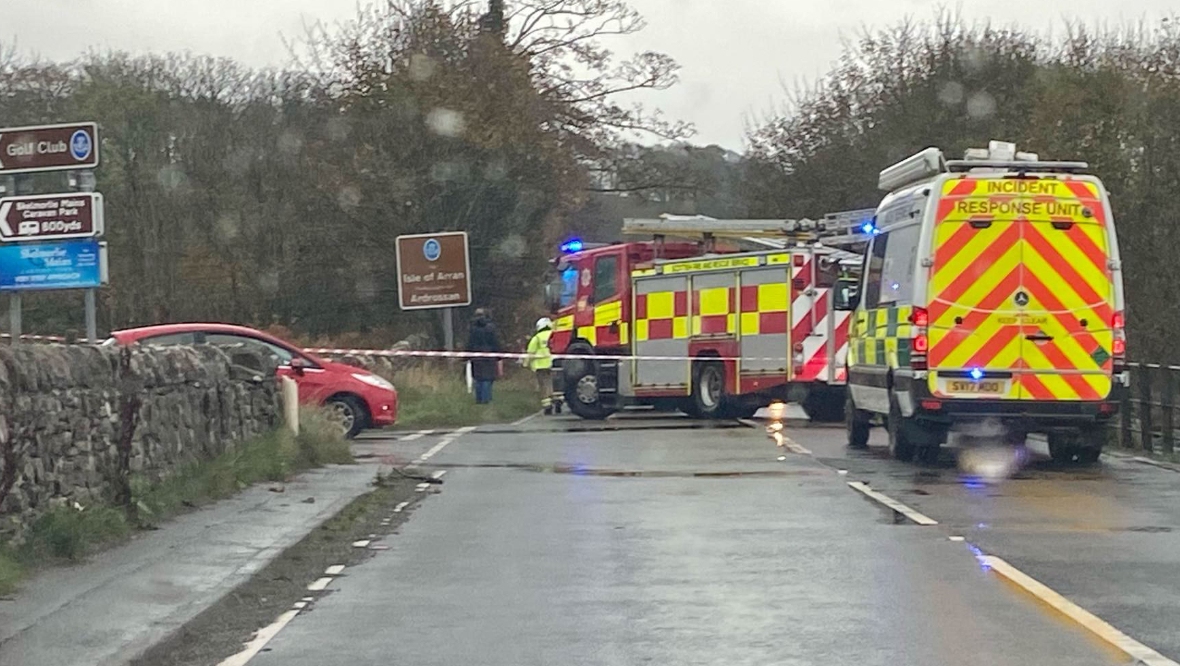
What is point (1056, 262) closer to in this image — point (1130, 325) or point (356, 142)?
point (1130, 325)

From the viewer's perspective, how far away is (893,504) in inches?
539

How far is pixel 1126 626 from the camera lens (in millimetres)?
8273

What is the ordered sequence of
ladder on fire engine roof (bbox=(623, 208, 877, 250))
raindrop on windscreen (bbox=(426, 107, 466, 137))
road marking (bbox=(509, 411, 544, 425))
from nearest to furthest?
1. ladder on fire engine roof (bbox=(623, 208, 877, 250))
2. road marking (bbox=(509, 411, 544, 425))
3. raindrop on windscreen (bbox=(426, 107, 466, 137))

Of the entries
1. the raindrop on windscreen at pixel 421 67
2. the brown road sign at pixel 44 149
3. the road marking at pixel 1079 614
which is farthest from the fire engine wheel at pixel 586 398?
the road marking at pixel 1079 614

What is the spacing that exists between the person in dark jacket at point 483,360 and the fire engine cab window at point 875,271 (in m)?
11.4

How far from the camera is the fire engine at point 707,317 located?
25094 mm

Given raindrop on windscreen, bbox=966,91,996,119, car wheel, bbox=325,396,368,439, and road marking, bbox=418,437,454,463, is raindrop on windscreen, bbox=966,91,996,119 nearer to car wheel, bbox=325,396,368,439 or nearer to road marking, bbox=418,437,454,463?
road marking, bbox=418,437,454,463

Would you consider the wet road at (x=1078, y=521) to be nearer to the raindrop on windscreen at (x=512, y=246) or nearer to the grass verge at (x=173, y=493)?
the grass verge at (x=173, y=493)

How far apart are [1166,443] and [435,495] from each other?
8.45m

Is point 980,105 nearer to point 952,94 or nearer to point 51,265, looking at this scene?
point 952,94

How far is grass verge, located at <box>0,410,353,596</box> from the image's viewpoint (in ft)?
33.4

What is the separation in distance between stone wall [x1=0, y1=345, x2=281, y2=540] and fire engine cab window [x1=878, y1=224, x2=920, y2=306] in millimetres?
6527

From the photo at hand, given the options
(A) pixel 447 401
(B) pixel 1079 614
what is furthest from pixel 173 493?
(A) pixel 447 401

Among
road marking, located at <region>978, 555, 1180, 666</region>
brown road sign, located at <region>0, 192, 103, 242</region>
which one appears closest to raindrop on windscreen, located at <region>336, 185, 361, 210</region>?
brown road sign, located at <region>0, 192, 103, 242</region>
